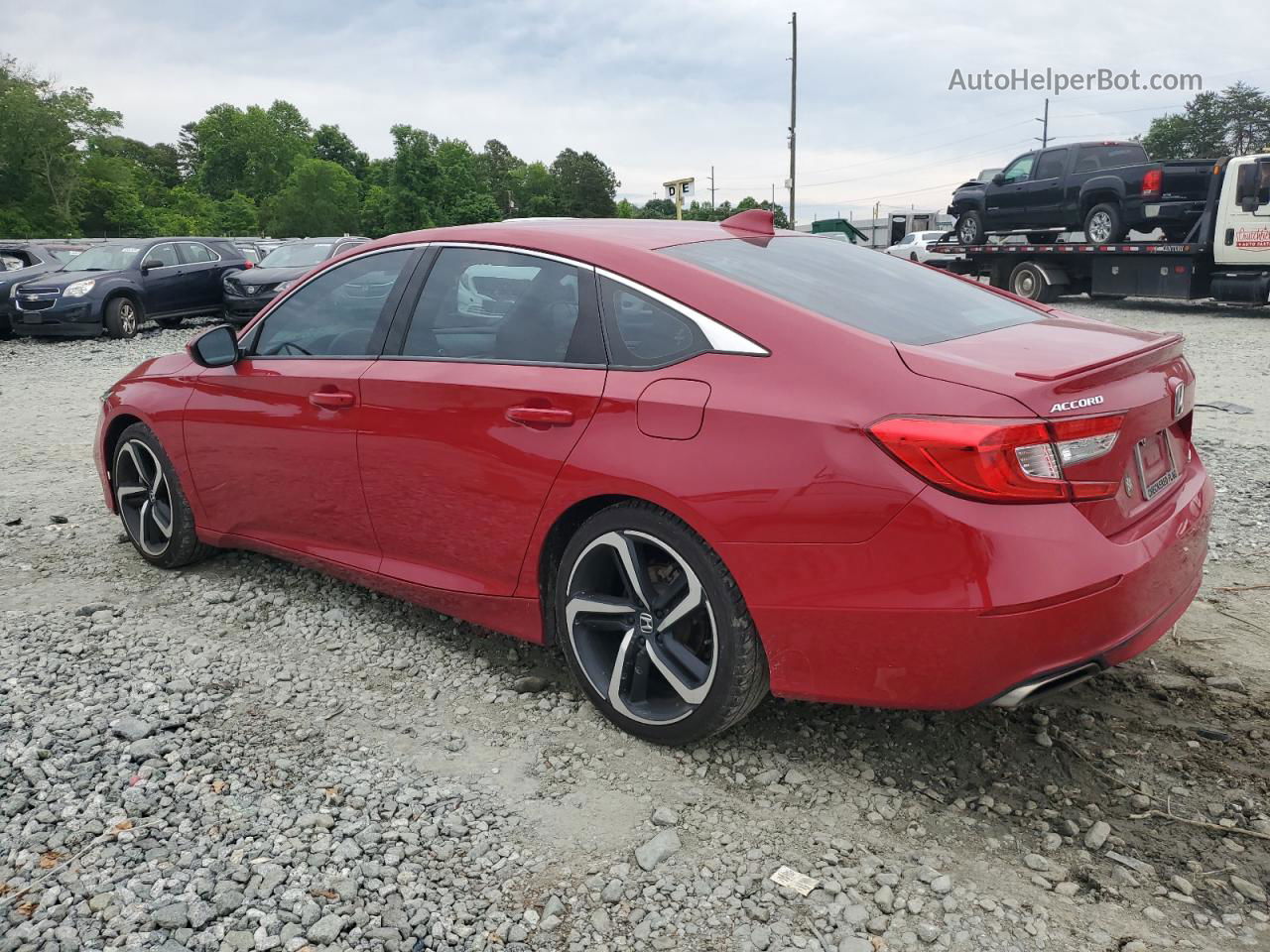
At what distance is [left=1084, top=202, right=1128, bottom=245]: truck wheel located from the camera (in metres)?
17.8

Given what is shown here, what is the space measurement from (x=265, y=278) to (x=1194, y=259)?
1505 cm

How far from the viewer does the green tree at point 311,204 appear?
91.6 m

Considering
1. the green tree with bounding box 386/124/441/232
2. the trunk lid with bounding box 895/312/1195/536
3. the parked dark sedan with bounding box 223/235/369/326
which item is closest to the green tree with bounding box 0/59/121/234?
the green tree with bounding box 386/124/441/232

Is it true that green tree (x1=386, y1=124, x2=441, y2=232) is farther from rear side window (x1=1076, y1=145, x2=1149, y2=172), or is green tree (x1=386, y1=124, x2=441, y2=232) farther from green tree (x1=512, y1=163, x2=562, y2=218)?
rear side window (x1=1076, y1=145, x2=1149, y2=172)

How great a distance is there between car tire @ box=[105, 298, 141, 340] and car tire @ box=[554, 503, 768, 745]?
15.7 m

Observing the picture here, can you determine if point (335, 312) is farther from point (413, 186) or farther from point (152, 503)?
point (413, 186)

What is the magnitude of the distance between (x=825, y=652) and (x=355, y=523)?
1944 mm

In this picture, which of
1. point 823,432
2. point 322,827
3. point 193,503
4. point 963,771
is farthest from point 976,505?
point 193,503

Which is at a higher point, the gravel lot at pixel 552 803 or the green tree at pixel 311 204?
the green tree at pixel 311 204

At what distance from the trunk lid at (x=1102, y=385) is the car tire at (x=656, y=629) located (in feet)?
2.62

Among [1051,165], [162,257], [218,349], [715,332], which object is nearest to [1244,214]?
[1051,165]

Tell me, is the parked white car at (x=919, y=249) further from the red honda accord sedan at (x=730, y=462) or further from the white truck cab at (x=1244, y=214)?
the red honda accord sedan at (x=730, y=462)

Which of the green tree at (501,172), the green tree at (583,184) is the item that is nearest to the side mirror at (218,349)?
the green tree at (583,184)

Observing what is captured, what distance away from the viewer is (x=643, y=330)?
9.77 feet
